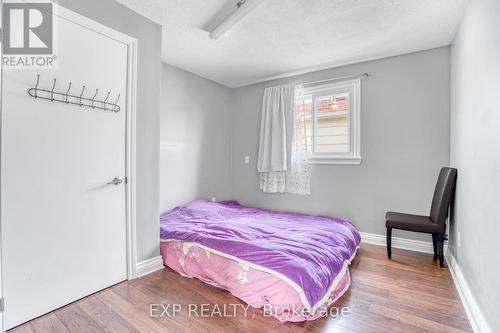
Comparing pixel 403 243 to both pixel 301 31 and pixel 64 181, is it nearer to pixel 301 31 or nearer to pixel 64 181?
pixel 301 31

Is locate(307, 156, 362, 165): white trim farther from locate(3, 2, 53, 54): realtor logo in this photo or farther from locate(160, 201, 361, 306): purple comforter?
locate(3, 2, 53, 54): realtor logo

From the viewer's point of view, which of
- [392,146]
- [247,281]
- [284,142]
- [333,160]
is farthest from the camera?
[284,142]

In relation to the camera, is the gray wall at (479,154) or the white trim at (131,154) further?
the white trim at (131,154)

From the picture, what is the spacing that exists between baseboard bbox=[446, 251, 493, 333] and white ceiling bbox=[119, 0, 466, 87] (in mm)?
2275

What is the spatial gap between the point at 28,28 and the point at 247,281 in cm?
236

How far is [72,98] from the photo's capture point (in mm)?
1858

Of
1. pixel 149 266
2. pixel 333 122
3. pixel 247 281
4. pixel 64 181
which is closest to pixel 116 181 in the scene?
pixel 64 181

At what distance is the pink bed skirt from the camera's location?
5.47 ft

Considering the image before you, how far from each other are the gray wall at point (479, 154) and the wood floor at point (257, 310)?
0.28 metres

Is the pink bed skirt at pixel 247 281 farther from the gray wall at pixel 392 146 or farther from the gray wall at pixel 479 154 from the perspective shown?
the gray wall at pixel 392 146

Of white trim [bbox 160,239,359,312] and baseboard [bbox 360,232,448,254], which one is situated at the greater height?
white trim [bbox 160,239,359,312]

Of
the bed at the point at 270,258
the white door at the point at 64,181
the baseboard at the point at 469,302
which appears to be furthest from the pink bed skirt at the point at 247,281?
the baseboard at the point at 469,302

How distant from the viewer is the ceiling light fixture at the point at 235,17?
201 centimetres

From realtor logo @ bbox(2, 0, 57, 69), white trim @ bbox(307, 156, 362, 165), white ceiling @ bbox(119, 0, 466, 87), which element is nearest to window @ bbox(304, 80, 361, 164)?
white trim @ bbox(307, 156, 362, 165)
